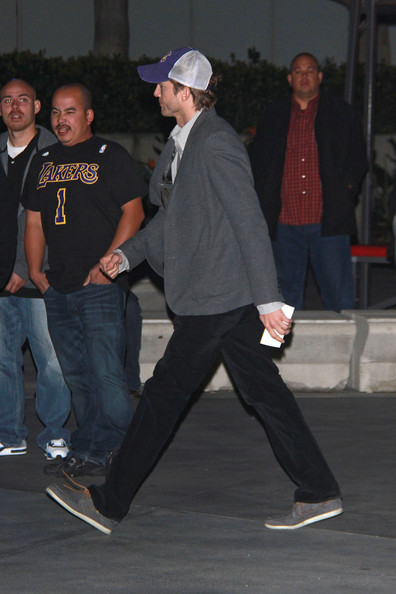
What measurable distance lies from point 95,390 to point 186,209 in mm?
1506

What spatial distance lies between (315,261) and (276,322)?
14.5 feet

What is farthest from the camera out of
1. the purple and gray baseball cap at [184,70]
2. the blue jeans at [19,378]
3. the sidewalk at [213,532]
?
the blue jeans at [19,378]

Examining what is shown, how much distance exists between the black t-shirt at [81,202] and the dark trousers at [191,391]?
1.17 m

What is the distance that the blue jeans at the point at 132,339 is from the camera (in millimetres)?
8094

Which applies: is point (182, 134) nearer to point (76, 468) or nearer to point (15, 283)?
point (15, 283)

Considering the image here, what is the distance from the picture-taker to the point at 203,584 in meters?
4.58

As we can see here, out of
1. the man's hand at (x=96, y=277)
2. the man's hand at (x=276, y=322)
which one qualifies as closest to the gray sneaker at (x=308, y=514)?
the man's hand at (x=276, y=322)

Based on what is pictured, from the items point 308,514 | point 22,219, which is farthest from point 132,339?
point 308,514

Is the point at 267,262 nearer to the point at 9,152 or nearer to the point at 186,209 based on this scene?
the point at 186,209

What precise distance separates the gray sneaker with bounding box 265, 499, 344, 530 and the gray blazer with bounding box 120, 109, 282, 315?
0.94 meters

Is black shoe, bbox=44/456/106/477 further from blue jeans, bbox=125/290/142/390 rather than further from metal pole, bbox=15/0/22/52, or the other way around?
metal pole, bbox=15/0/22/52

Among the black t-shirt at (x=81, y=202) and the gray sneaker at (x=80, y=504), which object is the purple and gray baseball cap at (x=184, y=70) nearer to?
the black t-shirt at (x=81, y=202)

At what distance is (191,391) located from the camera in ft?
17.1

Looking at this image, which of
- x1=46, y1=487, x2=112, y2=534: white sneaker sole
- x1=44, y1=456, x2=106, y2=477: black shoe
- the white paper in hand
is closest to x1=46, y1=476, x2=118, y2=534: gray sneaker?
x1=46, y1=487, x2=112, y2=534: white sneaker sole
